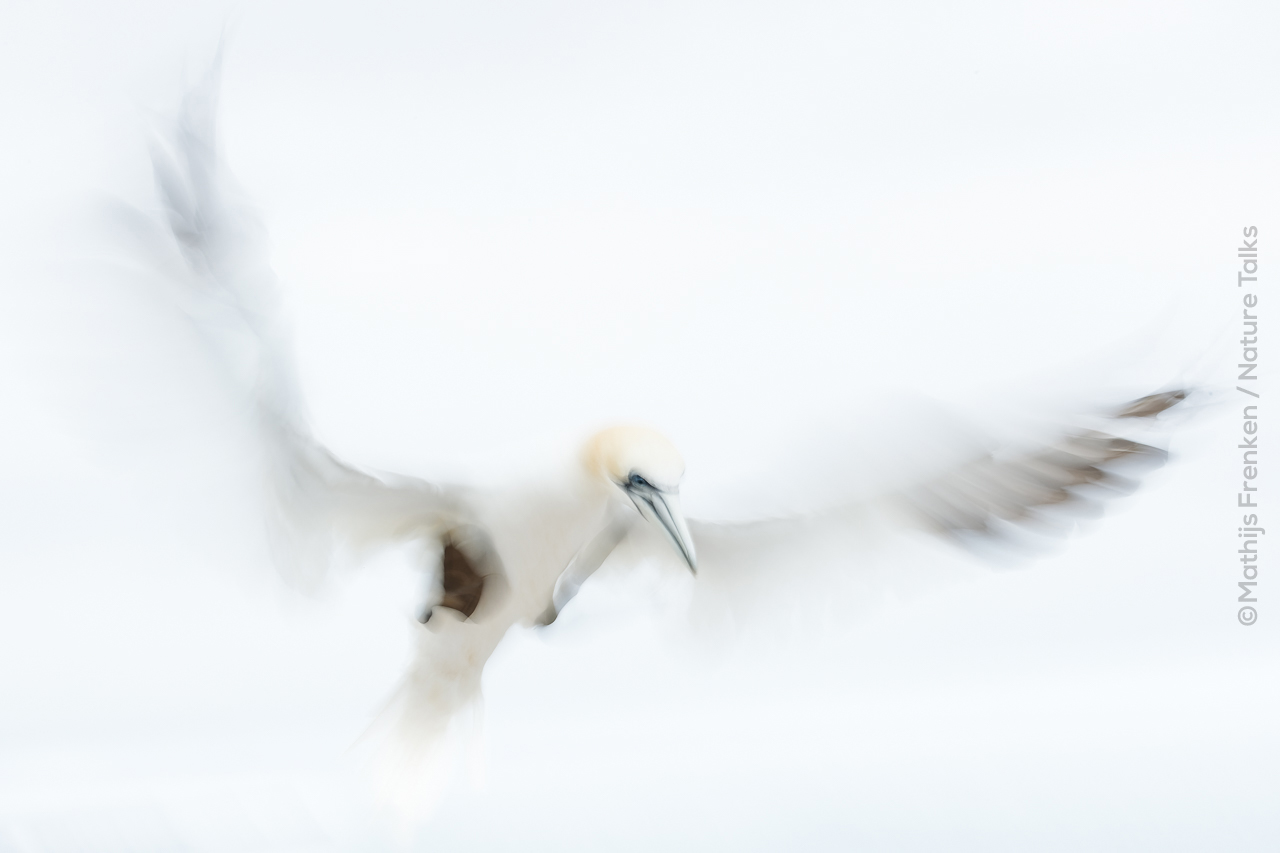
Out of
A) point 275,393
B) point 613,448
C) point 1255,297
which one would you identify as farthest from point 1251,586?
point 275,393

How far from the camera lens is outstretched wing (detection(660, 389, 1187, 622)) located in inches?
59.9

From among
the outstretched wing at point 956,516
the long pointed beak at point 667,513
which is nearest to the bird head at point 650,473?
the long pointed beak at point 667,513

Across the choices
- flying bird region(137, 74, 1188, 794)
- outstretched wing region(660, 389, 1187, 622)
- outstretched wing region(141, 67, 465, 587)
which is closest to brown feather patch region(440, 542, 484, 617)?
flying bird region(137, 74, 1188, 794)

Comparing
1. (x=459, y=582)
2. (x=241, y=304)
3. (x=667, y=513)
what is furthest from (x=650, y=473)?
(x=241, y=304)

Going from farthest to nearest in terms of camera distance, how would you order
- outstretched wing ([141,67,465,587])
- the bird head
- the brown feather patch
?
the brown feather patch
the bird head
outstretched wing ([141,67,465,587])

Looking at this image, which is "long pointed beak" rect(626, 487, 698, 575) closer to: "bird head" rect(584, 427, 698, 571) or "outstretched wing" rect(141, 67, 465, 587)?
"bird head" rect(584, 427, 698, 571)

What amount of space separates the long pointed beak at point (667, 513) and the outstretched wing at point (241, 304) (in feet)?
1.17

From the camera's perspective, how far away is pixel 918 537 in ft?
5.37

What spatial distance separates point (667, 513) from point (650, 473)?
0.20 feet

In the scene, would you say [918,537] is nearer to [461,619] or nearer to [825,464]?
[825,464]

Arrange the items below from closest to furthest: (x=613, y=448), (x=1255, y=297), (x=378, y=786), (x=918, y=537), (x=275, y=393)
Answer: (x=275, y=393)
(x=613, y=448)
(x=918, y=537)
(x=378, y=786)
(x=1255, y=297)

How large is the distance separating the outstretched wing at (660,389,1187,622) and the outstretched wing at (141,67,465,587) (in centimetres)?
60

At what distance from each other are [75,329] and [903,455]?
1.08 metres

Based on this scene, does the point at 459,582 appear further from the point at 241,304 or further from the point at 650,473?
the point at 241,304
